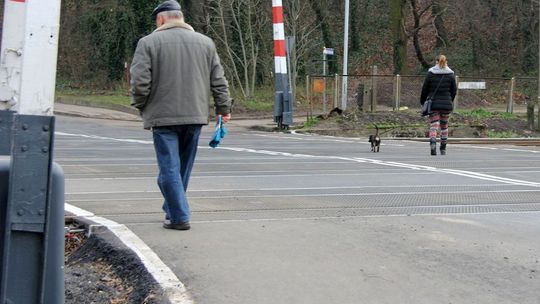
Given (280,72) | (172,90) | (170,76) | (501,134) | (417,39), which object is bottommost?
(501,134)

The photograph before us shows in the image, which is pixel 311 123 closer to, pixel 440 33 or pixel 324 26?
pixel 324 26

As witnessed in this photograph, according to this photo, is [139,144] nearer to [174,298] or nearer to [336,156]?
[336,156]

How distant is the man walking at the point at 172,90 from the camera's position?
21.0 feet

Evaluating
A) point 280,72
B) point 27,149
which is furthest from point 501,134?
point 27,149

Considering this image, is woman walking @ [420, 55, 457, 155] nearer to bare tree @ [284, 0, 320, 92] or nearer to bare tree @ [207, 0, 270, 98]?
bare tree @ [284, 0, 320, 92]

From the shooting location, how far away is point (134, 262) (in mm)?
5492

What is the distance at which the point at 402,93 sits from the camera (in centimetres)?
3281

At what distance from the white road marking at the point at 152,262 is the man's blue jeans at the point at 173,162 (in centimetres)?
41

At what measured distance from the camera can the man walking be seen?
6406 millimetres

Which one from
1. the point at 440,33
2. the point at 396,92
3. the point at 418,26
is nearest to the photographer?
the point at 396,92

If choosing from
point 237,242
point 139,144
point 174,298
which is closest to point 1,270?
point 174,298

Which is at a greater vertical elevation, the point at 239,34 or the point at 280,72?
the point at 239,34

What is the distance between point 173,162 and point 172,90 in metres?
0.58

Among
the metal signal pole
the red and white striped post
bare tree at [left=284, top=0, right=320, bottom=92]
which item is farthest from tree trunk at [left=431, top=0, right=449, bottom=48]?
the metal signal pole
